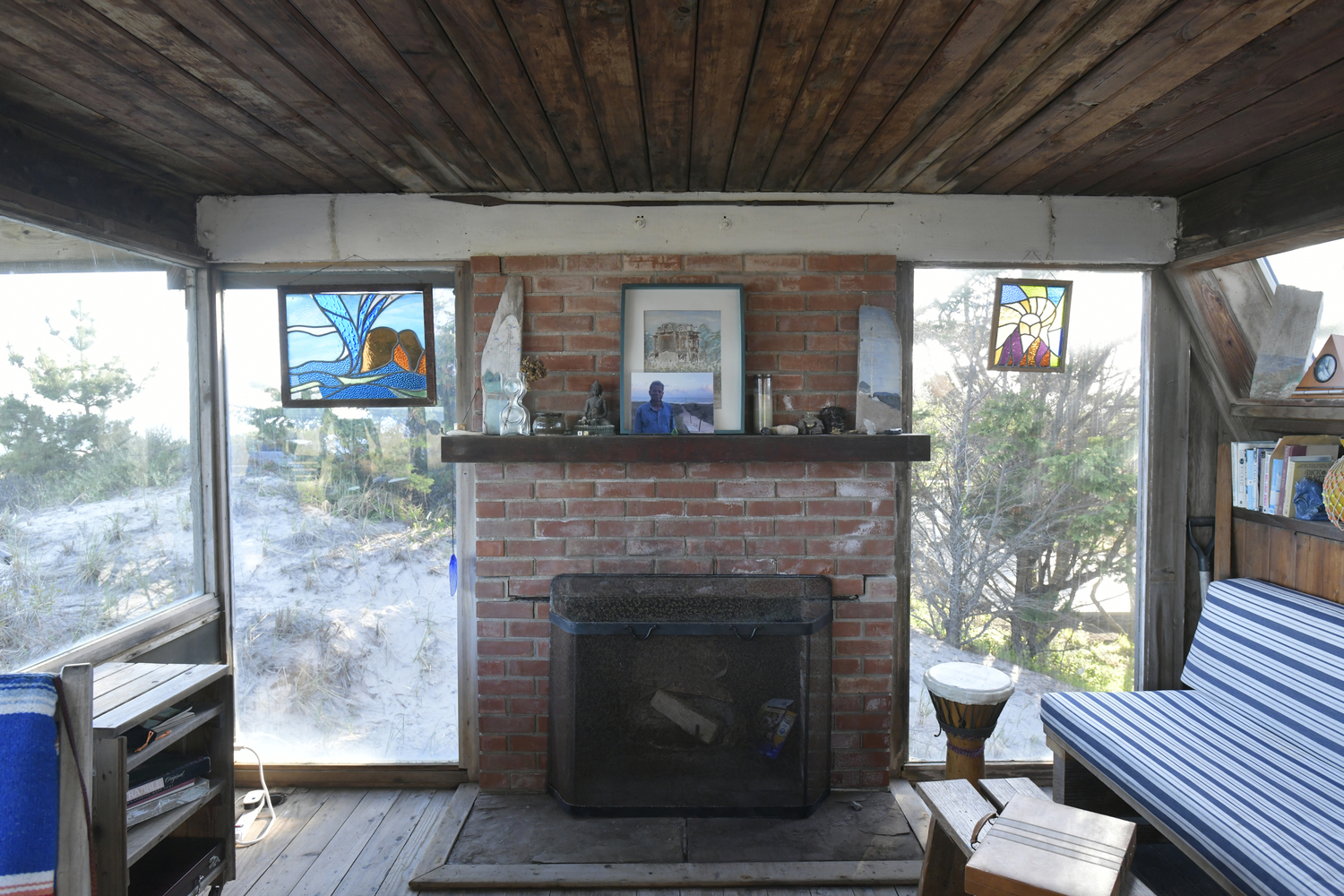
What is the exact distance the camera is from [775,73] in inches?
66.6

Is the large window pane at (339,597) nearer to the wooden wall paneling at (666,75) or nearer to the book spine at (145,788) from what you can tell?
the book spine at (145,788)

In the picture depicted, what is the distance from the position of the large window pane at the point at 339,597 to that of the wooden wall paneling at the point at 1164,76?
239 cm

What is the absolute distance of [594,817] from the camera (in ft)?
8.21

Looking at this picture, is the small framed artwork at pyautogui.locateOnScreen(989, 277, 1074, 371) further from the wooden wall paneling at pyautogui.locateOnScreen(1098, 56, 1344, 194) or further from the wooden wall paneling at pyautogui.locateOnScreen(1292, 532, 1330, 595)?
the wooden wall paneling at pyautogui.locateOnScreen(1292, 532, 1330, 595)

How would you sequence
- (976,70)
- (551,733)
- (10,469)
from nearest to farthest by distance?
(976,70) → (10,469) → (551,733)

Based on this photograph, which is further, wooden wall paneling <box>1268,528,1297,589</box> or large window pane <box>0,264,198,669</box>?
wooden wall paneling <box>1268,528,1297,589</box>

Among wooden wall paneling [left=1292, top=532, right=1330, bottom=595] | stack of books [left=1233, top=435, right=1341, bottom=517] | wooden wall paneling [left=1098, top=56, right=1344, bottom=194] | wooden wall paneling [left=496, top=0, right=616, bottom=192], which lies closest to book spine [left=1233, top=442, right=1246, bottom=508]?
stack of books [left=1233, top=435, right=1341, bottom=517]

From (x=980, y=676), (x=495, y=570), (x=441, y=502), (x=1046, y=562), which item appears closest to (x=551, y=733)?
(x=495, y=570)

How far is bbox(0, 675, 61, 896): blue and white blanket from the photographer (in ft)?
4.82

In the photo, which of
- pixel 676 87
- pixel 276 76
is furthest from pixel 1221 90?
pixel 276 76

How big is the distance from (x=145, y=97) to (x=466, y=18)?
40.1 inches

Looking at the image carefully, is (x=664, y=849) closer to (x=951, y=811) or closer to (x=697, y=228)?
(x=951, y=811)

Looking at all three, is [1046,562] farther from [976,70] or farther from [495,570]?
[495,570]

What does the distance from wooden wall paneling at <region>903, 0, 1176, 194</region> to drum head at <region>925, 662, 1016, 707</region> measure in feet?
5.79
